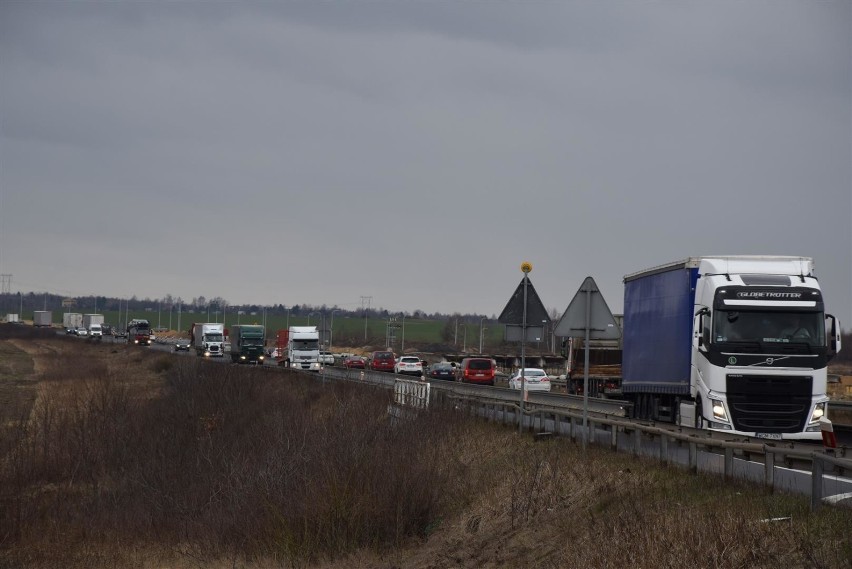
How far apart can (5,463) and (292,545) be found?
18006 millimetres

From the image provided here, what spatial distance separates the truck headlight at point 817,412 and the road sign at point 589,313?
19.4ft

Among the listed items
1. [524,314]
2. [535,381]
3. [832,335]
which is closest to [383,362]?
[535,381]

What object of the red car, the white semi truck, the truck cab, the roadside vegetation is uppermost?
the white semi truck

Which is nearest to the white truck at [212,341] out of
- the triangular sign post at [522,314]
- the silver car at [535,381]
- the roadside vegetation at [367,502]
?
the silver car at [535,381]

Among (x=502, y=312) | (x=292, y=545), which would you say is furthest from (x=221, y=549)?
(x=502, y=312)

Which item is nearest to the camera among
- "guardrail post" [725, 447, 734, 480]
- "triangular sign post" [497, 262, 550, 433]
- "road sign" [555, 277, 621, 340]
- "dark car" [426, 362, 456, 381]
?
"guardrail post" [725, 447, 734, 480]

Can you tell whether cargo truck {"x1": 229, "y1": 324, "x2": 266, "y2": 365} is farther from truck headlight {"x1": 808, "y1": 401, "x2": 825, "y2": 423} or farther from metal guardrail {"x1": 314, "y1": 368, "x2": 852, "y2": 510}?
truck headlight {"x1": 808, "y1": 401, "x2": 825, "y2": 423}

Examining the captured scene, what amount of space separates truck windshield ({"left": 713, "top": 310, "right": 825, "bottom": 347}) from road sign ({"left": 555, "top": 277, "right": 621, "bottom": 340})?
→ 4686mm

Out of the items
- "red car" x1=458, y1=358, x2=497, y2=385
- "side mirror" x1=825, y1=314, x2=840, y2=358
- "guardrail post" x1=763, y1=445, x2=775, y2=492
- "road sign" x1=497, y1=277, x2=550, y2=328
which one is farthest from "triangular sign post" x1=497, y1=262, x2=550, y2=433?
"red car" x1=458, y1=358, x2=497, y2=385

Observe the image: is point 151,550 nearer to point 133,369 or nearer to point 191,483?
point 191,483

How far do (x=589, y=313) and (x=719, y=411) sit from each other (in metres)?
5.11

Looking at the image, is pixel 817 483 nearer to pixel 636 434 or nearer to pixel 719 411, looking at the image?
pixel 636 434

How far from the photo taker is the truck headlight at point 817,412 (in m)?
21.7

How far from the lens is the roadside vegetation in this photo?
11.3m
